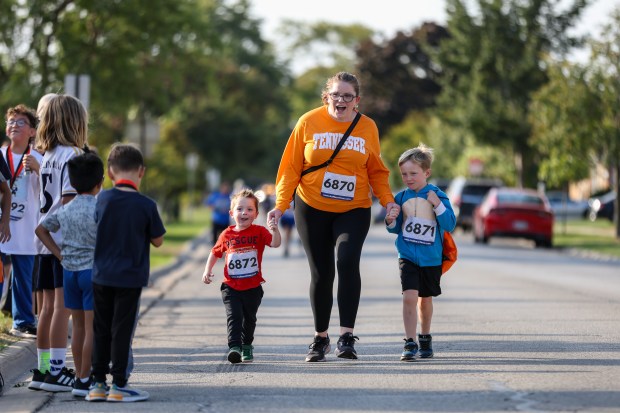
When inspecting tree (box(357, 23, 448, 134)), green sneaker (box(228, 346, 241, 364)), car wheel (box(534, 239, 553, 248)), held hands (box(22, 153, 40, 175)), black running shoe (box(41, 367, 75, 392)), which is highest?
tree (box(357, 23, 448, 134))

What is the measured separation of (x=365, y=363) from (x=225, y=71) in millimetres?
75711

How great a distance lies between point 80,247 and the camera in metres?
7.82

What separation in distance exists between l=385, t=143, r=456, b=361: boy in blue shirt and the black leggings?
280 mm

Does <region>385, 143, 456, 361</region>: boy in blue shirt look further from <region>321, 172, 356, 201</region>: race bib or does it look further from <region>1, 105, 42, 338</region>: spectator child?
<region>1, 105, 42, 338</region>: spectator child

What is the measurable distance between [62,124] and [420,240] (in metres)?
2.69

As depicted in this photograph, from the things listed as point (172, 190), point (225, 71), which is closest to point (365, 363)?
point (172, 190)

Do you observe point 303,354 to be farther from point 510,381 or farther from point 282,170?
point 510,381

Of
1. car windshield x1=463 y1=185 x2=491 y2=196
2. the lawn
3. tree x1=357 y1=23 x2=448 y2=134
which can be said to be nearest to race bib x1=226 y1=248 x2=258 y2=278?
the lawn

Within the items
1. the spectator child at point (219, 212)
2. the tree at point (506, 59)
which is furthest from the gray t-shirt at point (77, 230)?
the tree at point (506, 59)

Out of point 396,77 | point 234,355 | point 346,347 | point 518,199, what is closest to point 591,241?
point 518,199

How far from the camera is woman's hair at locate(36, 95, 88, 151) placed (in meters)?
8.43

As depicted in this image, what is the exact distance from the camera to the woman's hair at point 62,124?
8430 mm

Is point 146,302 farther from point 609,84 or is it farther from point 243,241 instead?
point 609,84

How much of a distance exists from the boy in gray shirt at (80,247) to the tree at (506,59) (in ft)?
133
